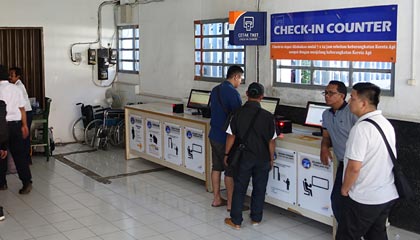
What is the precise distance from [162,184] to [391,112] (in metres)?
3.06

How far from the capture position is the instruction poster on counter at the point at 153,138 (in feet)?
23.7

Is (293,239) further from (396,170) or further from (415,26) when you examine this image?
(415,26)

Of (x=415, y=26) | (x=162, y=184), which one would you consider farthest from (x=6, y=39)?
(x=415, y=26)

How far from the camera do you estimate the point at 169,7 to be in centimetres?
806

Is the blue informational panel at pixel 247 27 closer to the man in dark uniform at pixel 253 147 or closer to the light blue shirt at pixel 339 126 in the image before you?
the man in dark uniform at pixel 253 147

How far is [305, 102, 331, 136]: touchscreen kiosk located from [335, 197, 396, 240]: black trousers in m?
1.73

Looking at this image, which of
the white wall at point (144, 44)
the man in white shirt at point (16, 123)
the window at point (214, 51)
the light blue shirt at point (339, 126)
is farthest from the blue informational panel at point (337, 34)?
the man in white shirt at point (16, 123)

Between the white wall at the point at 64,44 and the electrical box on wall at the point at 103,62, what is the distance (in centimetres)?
16

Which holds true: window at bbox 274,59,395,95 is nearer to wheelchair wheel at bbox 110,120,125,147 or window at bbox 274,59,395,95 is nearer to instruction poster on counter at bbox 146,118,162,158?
instruction poster on counter at bbox 146,118,162,158

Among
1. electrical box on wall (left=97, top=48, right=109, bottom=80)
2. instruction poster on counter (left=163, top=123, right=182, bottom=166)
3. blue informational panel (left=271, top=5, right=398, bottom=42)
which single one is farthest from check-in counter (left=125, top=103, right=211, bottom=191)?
electrical box on wall (left=97, top=48, right=109, bottom=80)

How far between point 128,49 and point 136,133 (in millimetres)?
2324

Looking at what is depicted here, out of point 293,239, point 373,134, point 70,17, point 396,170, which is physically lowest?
point 293,239

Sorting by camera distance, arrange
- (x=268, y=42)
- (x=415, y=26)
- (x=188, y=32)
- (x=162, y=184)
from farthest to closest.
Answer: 1. (x=188, y=32)
2. (x=162, y=184)
3. (x=268, y=42)
4. (x=415, y=26)

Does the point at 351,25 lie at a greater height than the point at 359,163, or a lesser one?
greater
